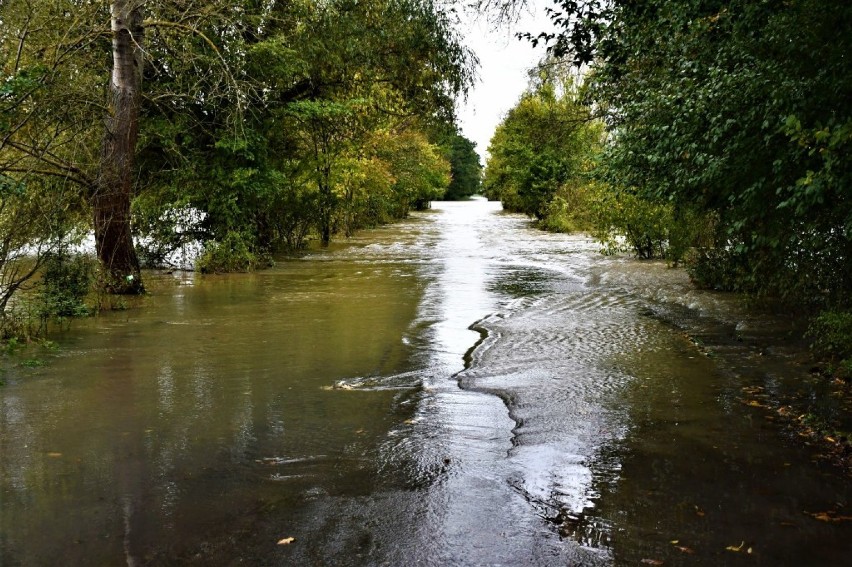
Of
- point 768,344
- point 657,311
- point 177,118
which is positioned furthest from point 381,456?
point 177,118

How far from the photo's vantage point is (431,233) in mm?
41156

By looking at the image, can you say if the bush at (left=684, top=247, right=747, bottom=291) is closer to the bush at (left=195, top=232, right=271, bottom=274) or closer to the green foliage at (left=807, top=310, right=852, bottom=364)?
the green foliage at (left=807, top=310, right=852, bottom=364)

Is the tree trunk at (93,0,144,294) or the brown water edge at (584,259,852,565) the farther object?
the tree trunk at (93,0,144,294)

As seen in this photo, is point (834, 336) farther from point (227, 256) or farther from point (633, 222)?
point (227, 256)

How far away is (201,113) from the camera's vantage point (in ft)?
64.7

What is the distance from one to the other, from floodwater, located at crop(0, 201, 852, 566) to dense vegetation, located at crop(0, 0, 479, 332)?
8.25ft

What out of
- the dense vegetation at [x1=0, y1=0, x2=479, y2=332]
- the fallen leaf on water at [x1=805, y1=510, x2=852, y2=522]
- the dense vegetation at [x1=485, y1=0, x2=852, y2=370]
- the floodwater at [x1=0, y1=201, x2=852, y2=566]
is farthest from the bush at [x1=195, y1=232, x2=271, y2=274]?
the fallen leaf on water at [x1=805, y1=510, x2=852, y2=522]

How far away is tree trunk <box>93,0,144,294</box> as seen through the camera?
576 inches

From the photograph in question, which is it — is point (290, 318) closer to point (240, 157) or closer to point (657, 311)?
point (657, 311)

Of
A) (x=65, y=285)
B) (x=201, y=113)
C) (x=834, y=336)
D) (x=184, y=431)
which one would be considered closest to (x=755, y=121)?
(x=834, y=336)

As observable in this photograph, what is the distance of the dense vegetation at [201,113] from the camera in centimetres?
1180

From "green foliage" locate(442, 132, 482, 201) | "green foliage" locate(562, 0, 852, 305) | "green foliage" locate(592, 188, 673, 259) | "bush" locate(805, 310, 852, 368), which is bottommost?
"bush" locate(805, 310, 852, 368)

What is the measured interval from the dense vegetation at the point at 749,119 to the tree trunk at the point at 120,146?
894 cm

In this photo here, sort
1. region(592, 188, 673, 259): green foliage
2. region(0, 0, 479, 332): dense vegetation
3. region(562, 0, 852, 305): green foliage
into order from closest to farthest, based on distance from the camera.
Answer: region(562, 0, 852, 305): green foliage, region(0, 0, 479, 332): dense vegetation, region(592, 188, 673, 259): green foliage
